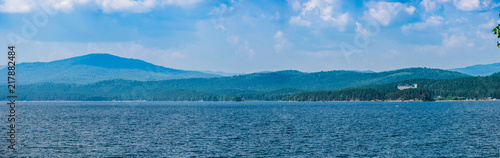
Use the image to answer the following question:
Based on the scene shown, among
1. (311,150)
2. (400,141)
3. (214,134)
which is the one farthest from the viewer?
(214,134)

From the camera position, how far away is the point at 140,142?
70.2 metres

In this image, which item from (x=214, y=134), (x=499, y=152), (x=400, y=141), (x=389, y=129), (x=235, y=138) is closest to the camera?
(x=499, y=152)

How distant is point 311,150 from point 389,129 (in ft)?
107

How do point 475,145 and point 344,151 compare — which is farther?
point 475,145

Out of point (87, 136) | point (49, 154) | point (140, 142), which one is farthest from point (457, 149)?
point (87, 136)

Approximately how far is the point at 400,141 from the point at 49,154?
157ft

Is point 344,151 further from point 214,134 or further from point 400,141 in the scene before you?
point 214,134

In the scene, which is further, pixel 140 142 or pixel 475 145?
pixel 140 142

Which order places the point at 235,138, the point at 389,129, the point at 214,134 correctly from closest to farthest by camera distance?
the point at 235,138 < the point at 214,134 < the point at 389,129

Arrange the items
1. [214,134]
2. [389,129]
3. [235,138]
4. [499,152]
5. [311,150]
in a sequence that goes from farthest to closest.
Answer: [389,129] < [214,134] < [235,138] < [311,150] < [499,152]

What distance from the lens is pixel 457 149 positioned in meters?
61.1

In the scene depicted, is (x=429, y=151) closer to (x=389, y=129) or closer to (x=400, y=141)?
(x=400, y=141)

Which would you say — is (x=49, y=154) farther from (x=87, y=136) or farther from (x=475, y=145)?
(x=475, y=145)

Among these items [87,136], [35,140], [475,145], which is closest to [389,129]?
[475,145]
